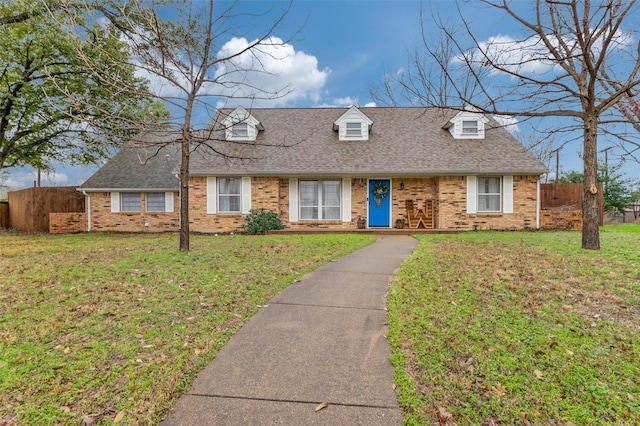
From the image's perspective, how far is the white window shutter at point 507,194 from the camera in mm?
13664

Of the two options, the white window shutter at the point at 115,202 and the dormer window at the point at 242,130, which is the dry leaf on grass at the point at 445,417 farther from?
the white window shutter at the point at 115,202

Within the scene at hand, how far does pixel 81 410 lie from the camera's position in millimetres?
2496

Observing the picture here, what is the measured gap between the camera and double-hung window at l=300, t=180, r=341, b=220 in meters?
14.4

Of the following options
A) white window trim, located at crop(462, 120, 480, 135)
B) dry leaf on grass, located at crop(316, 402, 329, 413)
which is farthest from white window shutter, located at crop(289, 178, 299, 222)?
dry leaf on grass, located at crop(316, 402, 329, 413)

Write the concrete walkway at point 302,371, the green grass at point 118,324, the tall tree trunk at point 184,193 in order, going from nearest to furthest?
the concrete walkway at point 302,371
the green grass at point 118,324
the tall tree trunk at point 184,193

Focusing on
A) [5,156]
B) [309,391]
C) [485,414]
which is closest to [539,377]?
[485,414]

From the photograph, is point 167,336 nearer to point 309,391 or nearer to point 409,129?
point 309,391

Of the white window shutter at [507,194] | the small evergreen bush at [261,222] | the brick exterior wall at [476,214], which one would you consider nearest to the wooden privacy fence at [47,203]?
the small evergreen bush at [261,222]

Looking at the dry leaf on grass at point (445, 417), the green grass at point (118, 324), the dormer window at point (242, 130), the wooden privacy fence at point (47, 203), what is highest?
the dormer window at point (242, 130)

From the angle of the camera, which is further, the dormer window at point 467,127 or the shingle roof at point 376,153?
the dormer window at point 467,127

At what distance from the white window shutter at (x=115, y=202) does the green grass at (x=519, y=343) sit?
1455cm

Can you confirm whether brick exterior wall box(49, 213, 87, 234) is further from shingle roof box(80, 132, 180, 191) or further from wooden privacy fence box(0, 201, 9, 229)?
wooden privacy fence box(0, 201, 9, 229)

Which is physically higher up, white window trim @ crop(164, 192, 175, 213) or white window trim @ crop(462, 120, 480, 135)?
white window trim @ crop(462, 120, 480, 135)

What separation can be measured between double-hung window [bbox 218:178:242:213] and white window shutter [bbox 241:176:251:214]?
328mm
